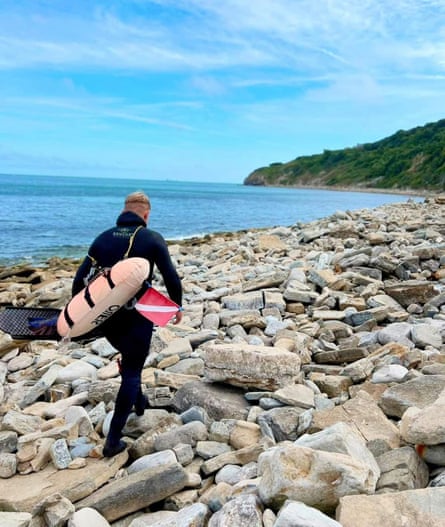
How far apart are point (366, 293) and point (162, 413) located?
4827mm

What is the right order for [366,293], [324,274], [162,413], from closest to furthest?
[162,413], [366,293], [324,274]

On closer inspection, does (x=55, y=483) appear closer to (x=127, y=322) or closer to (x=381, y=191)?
(x=127, y=322)

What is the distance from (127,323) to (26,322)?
0.93m

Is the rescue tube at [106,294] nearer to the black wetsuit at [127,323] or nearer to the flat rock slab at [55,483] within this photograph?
the black wetsuit at [127,323]

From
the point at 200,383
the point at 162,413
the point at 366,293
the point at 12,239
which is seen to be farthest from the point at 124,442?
the point at 12,239

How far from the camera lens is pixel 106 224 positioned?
36406 mm

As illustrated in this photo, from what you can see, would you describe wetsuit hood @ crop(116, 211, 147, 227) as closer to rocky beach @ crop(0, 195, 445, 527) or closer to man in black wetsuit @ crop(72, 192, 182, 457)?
man in black wetsuit @ crop(72, 192, 182, 457)

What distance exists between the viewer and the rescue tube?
362 centimetres

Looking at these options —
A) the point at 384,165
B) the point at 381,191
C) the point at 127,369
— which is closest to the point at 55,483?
the point at 127,369

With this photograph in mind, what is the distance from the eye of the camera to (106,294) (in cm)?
364

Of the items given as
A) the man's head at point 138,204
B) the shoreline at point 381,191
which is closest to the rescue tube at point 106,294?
the man's head at point 138,204

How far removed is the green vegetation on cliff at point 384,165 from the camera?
9231 centimetres

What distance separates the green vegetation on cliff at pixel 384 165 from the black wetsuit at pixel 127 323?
275 feet

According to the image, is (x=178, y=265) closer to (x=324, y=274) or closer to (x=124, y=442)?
(x=324, y=274)
